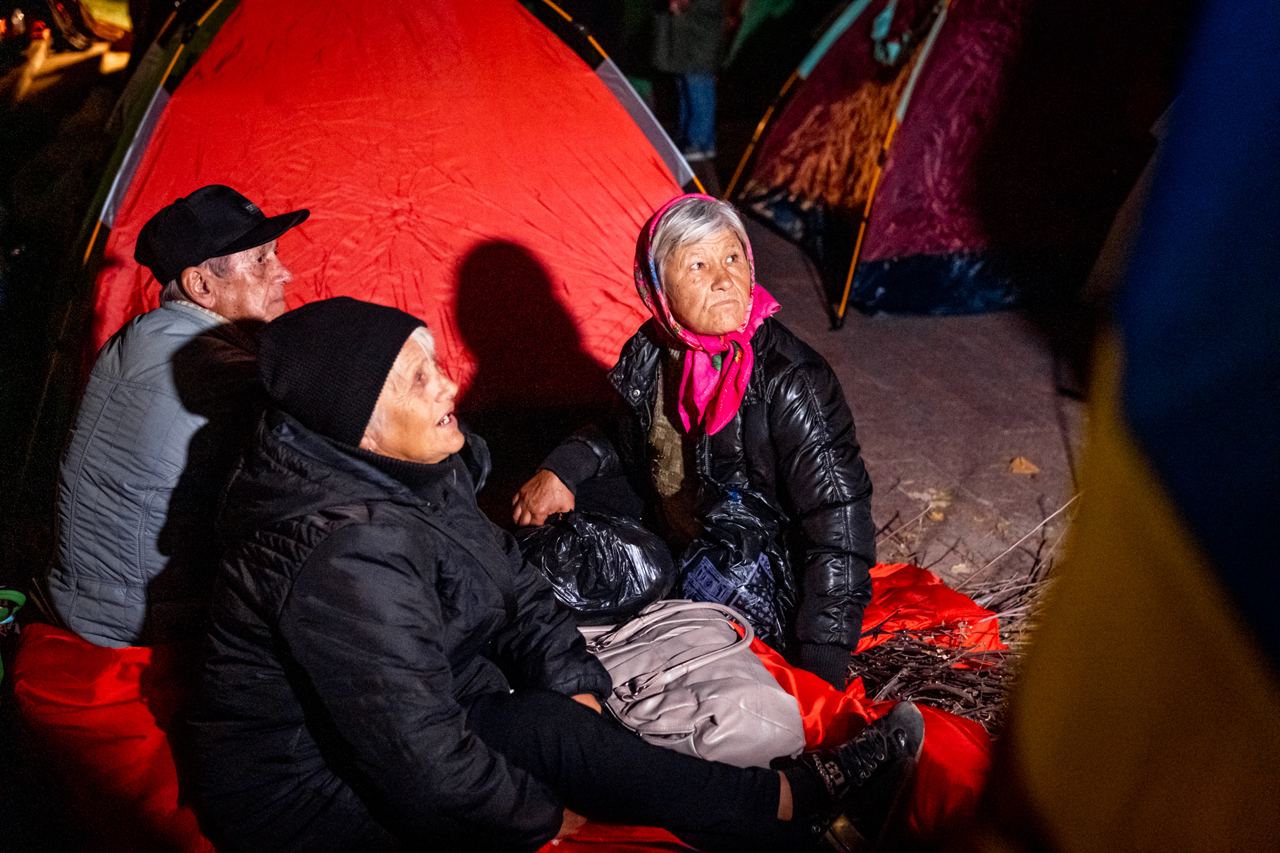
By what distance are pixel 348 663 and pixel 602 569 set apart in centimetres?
97

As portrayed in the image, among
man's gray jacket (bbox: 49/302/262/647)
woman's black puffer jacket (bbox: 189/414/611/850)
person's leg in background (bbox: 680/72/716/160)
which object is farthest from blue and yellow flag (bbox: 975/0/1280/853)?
person's leg in background (bbox: 680/72/716/160)

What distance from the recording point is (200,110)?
350cm

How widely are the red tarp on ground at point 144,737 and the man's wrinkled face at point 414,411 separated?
0.92m

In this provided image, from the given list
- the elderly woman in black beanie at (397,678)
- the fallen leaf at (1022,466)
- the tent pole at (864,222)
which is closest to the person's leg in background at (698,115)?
the tent pole at (864,222)

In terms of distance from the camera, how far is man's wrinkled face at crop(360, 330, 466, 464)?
5.70 feet

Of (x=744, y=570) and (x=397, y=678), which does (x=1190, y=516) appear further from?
(x=744, y=570)

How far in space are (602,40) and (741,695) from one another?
22.4 feet

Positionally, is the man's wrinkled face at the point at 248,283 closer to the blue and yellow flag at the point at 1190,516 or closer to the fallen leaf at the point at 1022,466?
the blue and yellow flag at the point at 1190,516

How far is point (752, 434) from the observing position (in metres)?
2.44

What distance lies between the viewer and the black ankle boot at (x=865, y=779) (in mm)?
1999

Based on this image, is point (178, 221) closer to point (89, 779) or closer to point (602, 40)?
point (89, 779)

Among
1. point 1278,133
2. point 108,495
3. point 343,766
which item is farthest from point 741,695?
point 1278,133

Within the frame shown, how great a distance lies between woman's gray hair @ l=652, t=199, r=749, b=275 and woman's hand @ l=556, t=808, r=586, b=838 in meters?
1.35

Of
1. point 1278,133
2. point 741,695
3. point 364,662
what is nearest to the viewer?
point 1278,133
